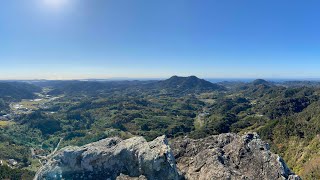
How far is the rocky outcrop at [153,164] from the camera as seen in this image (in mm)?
20375

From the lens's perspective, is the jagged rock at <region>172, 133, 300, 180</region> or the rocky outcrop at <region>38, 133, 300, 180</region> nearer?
the rocky outcrop at <region>38, 133, 300, 180</region>

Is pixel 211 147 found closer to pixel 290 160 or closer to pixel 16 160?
pixel 290 160

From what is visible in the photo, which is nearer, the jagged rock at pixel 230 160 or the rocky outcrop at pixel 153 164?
the rocky outcrop at pixel 153 164

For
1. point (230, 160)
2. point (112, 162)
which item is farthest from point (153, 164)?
point (230, 160)

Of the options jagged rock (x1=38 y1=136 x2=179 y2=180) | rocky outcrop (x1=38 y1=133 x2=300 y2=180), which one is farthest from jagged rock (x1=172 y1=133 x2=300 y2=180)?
jagged rock (x1=38 y1=136 x2=179 y2=180)

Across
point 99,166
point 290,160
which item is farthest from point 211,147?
point 290,160

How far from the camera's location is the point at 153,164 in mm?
20250

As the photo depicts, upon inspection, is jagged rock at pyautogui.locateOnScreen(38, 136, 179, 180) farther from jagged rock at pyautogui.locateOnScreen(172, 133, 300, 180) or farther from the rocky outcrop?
jagged rock at pyautogui.locateOnScreen(172, 133, 300, 180)

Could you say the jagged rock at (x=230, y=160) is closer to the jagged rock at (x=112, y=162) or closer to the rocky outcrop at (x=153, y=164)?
the rocky outcrop at (x=153, y=164)

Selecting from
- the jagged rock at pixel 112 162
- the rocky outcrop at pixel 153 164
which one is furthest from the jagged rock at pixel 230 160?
the jagged rock at pixel 112 162

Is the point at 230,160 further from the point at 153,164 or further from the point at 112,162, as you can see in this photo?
the point at 112,162

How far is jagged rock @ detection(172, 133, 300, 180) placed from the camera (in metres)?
21.3

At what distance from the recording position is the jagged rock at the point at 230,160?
21.3 meters

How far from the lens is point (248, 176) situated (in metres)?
21.4
